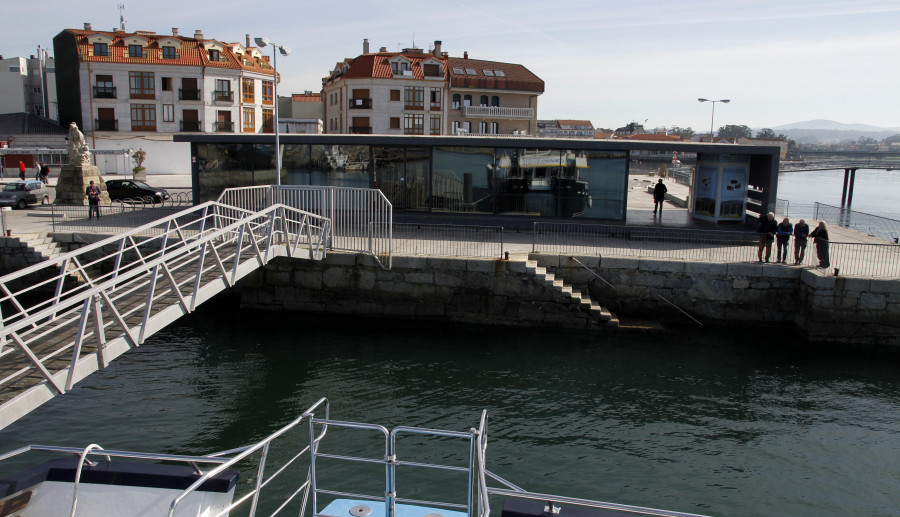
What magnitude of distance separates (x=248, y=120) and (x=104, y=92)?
11.7 meters

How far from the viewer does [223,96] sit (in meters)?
57.8

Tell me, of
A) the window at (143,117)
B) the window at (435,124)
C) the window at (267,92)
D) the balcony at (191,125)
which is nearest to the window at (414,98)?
the window at (435,124)

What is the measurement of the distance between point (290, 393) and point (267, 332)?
182 inches

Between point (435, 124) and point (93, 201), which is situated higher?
point (435, 124)

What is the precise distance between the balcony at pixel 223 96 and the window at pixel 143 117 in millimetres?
5083

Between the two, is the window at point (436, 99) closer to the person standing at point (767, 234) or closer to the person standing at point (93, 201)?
the person standing at point (93, 201)

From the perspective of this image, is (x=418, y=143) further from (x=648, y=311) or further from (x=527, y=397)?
(x=527, y=397)

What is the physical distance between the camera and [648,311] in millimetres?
19016

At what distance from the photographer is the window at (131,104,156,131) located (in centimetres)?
5559

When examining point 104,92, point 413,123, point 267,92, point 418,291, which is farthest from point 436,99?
point 418,291

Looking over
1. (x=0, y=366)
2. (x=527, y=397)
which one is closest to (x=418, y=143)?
(x=527, y=397)

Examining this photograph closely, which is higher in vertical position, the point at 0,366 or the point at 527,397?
the point at 0,366

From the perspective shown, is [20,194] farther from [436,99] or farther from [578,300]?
[436,99]

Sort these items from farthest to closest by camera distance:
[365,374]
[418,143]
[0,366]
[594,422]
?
[418,143] < [365,374] < [594,422] < [0,366]
